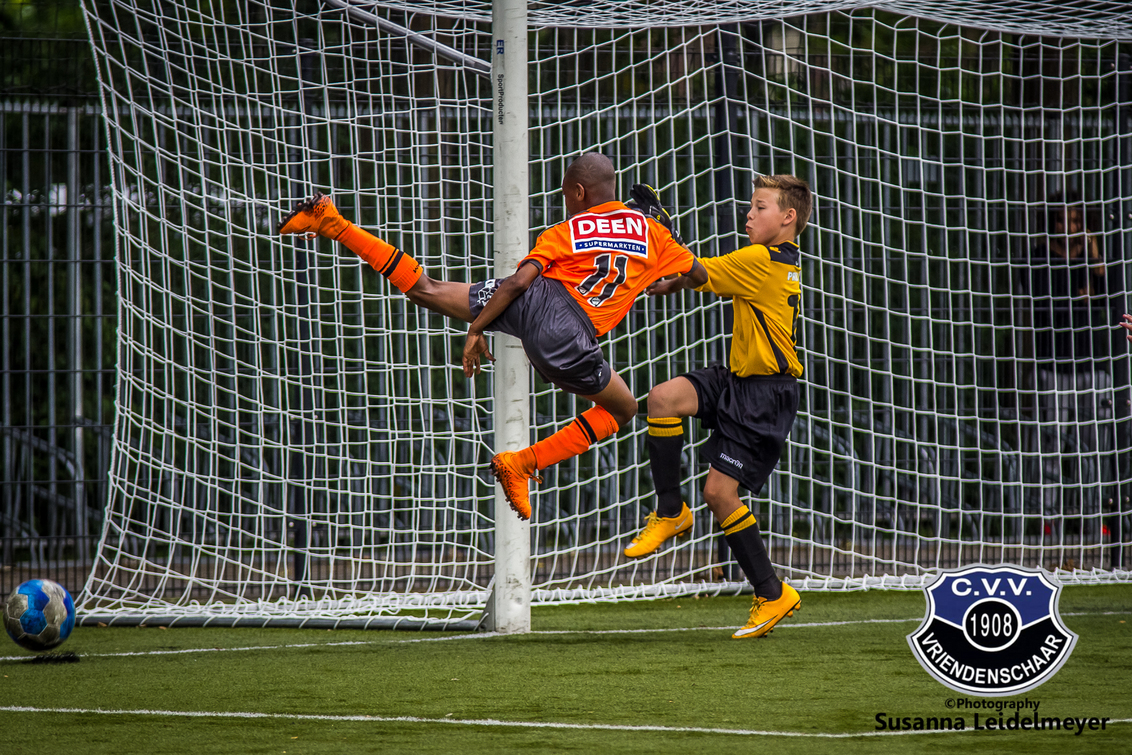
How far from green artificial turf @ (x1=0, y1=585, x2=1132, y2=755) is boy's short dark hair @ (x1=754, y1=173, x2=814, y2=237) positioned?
6.83 feet

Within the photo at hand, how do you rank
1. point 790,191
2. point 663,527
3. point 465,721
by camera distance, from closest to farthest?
point 465,721 < point 663,527 < point 790,191

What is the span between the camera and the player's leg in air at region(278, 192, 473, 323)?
5.42 m

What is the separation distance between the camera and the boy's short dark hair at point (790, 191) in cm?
594

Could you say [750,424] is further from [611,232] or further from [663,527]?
[611,232]

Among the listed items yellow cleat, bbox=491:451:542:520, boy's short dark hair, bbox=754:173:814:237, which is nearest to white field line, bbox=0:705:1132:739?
yellow cleat, bbox=491:451:542:520

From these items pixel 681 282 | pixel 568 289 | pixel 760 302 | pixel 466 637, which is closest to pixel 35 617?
pixel 466 637

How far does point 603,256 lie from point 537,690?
186 cm

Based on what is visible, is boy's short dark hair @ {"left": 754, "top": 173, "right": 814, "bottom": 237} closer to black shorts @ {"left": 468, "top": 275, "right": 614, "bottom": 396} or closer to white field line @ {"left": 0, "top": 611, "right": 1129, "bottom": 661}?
black shorts @ {"left": 468, "top": 275, "right": 614, "bottom": 396}

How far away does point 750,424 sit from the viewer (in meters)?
5.79

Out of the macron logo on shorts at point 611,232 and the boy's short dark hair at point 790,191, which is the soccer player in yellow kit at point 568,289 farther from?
the boy's short dark hair at point 790,191

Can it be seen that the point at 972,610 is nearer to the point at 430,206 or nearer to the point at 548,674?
the point at 548,674

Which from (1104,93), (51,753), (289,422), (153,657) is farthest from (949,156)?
(51,753)

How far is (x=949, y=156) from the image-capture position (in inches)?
364

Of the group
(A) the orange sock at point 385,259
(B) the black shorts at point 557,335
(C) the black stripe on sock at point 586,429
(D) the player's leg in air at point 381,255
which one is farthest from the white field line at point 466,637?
(A) the orange sock at point 385,259
